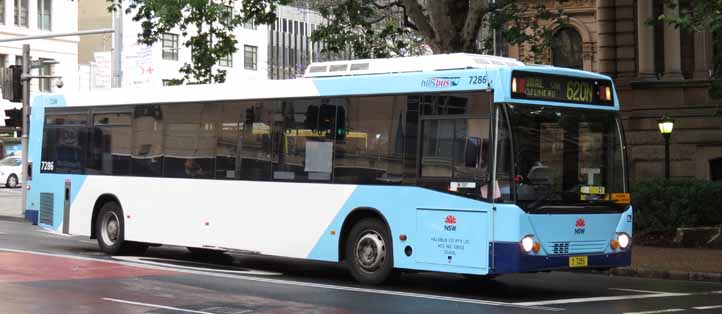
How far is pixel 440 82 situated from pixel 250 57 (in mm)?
75550

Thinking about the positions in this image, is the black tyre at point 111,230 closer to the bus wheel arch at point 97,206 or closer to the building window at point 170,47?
the bus wheel arch at point 97,206

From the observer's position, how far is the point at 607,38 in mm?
33781

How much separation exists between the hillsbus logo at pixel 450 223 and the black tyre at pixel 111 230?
7850 millimetres

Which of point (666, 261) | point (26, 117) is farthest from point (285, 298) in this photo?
point (26, 117)

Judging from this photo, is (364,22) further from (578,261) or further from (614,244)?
(578,261)

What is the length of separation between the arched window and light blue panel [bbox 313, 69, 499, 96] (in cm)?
2476

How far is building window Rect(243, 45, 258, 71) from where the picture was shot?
88.4 meters

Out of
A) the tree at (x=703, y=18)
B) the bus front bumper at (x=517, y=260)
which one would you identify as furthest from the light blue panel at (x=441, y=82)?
the tree at (x=703, y=18)

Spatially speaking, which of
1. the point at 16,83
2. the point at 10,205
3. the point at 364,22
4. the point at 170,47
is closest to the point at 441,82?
the point at 364,22

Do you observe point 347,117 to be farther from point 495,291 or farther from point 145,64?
point 145,64

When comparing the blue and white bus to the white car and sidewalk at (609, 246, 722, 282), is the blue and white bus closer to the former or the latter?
sidewalk at (609, 246, 722, 282)

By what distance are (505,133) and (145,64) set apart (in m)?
34.8

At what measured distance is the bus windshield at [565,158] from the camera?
13828 millimetres

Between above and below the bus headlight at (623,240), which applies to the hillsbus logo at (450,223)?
above
